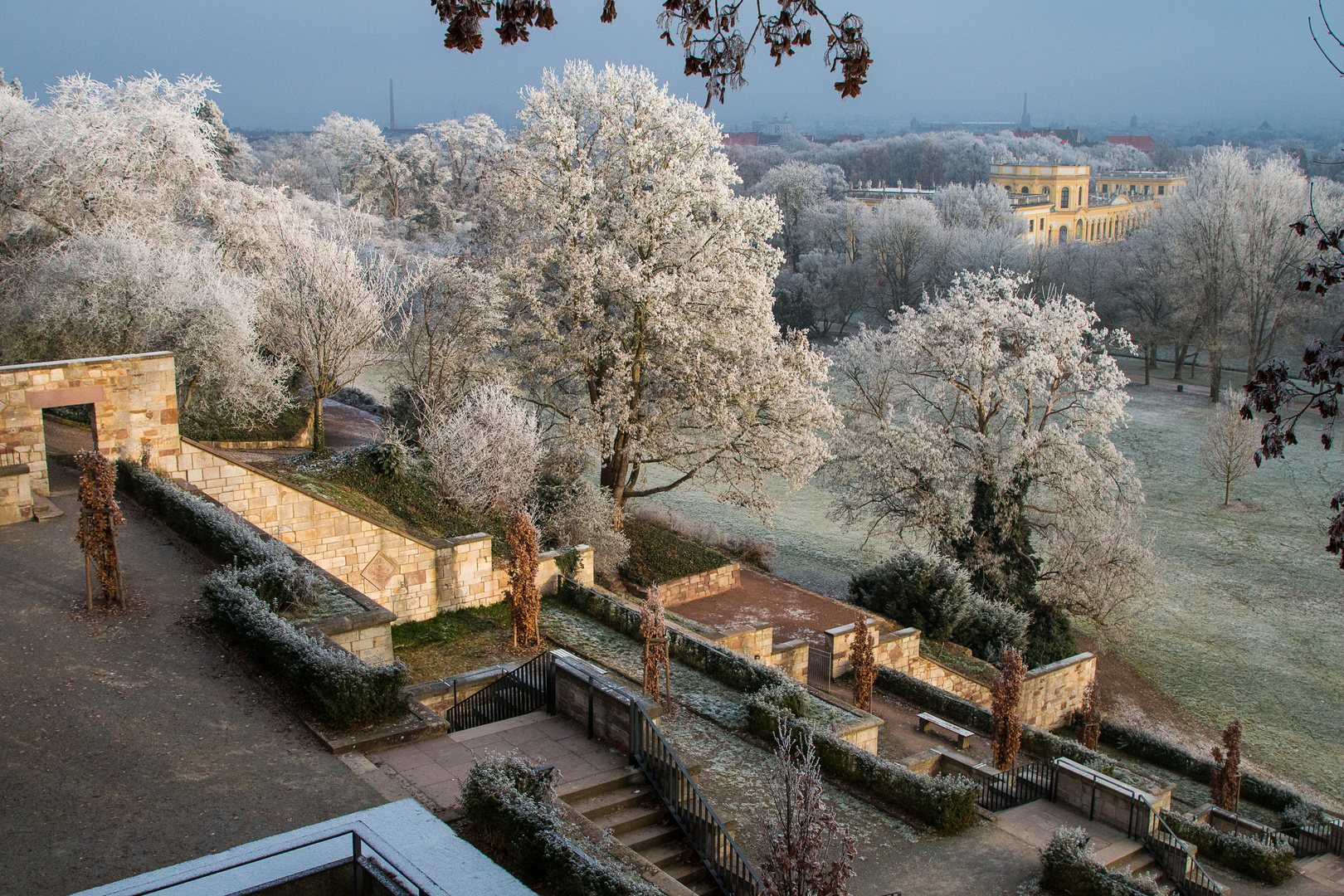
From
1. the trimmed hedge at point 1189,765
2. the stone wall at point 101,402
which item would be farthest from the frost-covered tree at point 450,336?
the trimmed hedge at point 1189,765

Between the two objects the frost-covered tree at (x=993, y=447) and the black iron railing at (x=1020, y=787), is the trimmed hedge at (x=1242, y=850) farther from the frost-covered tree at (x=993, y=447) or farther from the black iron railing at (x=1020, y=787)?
the frost-covered tree at (x=993, y=447)

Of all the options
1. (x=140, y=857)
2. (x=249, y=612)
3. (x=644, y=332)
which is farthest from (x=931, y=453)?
(x=140, y=857)

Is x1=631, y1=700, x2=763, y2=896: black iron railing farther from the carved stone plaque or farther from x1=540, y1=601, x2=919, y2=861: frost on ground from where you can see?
the carved stone plaque

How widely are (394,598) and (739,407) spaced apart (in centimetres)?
906

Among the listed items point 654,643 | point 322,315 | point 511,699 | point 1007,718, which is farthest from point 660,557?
point 511,699

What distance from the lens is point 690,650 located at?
14.6 metres

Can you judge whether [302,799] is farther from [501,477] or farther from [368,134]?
[368,134]

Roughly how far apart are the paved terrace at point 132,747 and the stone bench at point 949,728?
962 cm

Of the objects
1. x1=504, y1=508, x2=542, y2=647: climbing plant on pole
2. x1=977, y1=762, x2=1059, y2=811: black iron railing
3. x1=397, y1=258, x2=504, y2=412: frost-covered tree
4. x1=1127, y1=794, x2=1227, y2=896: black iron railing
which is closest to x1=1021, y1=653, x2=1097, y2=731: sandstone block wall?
x1=977, y1=762, x2=1059, y2=811: black iron railing

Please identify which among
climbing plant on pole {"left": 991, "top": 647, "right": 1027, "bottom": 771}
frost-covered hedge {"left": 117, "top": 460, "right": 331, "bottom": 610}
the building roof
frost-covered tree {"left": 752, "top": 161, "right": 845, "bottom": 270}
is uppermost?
the building roof

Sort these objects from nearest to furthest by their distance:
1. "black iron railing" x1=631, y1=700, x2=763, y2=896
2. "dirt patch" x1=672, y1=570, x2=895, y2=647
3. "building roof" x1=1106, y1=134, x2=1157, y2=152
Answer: "black iron railing" x1=631, y1=700, x2=763, y2=896 < "dirt patch" x1=672, y1=570, x2=895, y2=647 < "building roof" x1=1106, y1=134, x2=1157, y2=152

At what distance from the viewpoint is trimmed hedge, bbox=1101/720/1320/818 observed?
51.0 ft

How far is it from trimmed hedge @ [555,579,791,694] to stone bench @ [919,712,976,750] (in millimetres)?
3567

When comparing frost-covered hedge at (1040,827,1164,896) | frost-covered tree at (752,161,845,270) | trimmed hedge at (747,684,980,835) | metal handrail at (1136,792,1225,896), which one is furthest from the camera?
frost-covered tree at (752,161,845,270)
